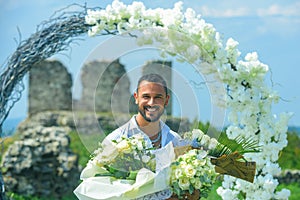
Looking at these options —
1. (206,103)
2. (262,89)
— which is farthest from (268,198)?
(206,103)

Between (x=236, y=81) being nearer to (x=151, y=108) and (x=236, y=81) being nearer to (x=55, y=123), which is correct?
(x=151, y=108)

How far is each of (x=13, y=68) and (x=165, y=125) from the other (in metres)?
2.44

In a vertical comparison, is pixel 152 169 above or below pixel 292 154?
below

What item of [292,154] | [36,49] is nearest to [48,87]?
[292,154]

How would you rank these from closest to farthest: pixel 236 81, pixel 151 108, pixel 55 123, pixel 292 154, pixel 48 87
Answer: pixel 151 108 < pixel 236 81 < pixel 292 154 < pixel 55 123 < pixel 48 87

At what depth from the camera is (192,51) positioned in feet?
12.8

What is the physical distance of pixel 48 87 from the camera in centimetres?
1739

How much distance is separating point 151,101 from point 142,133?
19cm

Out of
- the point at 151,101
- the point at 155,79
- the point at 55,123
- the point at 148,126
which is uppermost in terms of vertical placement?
the point at 55,123

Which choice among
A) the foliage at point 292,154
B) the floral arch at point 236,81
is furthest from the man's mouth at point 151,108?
the foliage at point 292,154

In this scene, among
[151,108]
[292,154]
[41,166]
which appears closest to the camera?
[151,108]

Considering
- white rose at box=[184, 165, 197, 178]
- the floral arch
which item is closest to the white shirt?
white rose at box=[184, 165, 197, 178]

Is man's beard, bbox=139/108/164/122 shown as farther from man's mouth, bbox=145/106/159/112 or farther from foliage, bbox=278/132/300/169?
foliage, bbox=278/132/300/169

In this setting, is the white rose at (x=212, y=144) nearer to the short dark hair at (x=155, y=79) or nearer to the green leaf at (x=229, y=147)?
the green leaf at (x=229, y=147)
